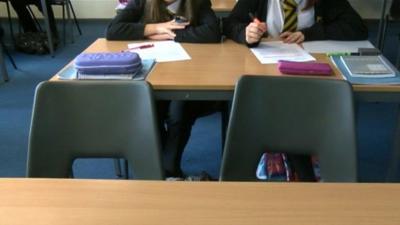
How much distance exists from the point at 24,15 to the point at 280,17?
3.48 m

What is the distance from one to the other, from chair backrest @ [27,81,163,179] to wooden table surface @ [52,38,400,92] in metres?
0.25

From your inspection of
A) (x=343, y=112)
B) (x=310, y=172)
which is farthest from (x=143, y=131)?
(x=310, y=172)

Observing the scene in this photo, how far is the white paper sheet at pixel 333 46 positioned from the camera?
1871 mm

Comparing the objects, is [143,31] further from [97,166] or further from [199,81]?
[97,166]

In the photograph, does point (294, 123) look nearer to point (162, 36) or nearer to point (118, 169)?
point (162, 36)

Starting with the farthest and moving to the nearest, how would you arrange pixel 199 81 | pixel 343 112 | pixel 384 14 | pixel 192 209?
pixel 384 14
pixel 199 81
pixel 343 112
pixel 192 209

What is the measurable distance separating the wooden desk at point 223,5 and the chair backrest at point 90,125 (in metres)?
1.70

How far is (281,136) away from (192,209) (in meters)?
0.53

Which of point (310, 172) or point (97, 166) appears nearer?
point (310, 172)

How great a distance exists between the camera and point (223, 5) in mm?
2951

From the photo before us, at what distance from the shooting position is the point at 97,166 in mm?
2326

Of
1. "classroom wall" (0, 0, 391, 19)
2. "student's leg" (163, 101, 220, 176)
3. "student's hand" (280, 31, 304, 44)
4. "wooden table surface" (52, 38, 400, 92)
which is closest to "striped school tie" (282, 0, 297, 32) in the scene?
"student's hand" (280, 31, 304, 44)

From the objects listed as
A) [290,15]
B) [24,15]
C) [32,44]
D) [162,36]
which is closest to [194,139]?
[162,36]

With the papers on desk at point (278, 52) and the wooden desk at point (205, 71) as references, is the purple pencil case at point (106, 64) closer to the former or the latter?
the wooden desk at point (205, 71)
